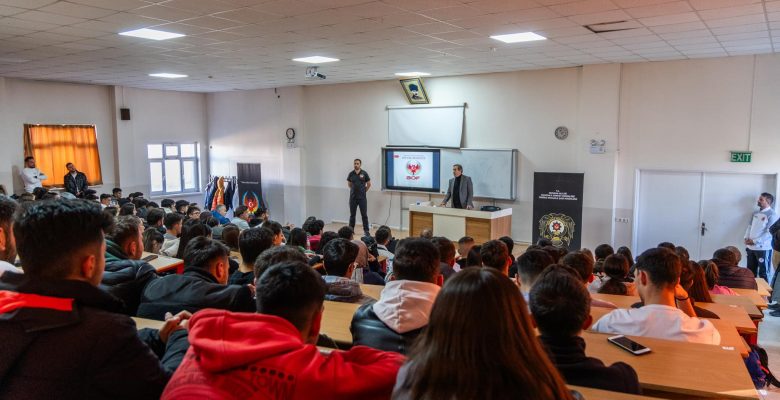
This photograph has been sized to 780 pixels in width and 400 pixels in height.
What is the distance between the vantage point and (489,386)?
1083mm

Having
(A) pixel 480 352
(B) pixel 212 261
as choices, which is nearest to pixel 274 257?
(B) pixel 212 261

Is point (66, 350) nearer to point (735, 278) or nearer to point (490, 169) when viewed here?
point (735, 278)

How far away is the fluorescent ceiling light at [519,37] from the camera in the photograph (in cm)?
627

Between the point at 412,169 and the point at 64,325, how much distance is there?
973 cm

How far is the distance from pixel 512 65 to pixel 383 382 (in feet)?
26.8

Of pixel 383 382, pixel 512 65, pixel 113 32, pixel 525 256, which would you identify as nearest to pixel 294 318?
pixel 383 382

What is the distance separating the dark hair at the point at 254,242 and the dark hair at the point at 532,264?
5.40 ft

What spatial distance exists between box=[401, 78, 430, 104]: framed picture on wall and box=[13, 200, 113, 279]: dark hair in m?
A: 9.19

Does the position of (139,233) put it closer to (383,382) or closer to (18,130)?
(383,382)

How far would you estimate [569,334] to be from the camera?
1.76 metres

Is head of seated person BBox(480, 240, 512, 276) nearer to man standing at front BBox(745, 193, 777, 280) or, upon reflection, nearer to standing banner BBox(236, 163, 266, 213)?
man standing at front BBox(745, 193, 777, 280)

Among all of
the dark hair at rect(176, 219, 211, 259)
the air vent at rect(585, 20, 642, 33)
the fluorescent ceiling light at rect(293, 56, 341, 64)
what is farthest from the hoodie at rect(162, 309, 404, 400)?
the fluorescent ceiling light at rect(293, 56, 341, 64)

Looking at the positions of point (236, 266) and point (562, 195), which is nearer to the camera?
point (236, 266)

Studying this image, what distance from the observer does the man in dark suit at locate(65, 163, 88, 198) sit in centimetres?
1070
